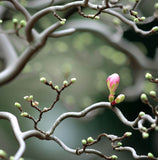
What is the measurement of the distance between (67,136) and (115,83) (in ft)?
5.09

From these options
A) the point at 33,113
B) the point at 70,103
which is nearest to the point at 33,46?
the point at 70,103

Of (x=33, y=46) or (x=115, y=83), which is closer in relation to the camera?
(x=115, y=83)

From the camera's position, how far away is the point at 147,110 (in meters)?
2.34

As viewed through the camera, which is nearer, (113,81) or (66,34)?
(113,81)

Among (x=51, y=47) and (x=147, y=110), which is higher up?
(x=51, y=47)

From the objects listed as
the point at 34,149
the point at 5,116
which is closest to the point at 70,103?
the point at 34,149

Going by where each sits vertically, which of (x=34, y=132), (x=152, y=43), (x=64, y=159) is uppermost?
(x=34, y=132)

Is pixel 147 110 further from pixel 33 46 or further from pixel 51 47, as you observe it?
pixel 33 46

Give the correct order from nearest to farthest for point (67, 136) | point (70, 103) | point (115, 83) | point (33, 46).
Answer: point (115, 83)
point (33, 46)
point (70, 103)
point (67, 136)

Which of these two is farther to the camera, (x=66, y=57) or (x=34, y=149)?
(x=66, y=57)

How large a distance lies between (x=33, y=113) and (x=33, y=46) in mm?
1104

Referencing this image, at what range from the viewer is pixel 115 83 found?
2.79ft

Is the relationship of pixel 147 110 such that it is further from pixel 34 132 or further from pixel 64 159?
pixel 34 132

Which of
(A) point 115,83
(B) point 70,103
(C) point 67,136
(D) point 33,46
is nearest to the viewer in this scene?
(A) point 115,83
